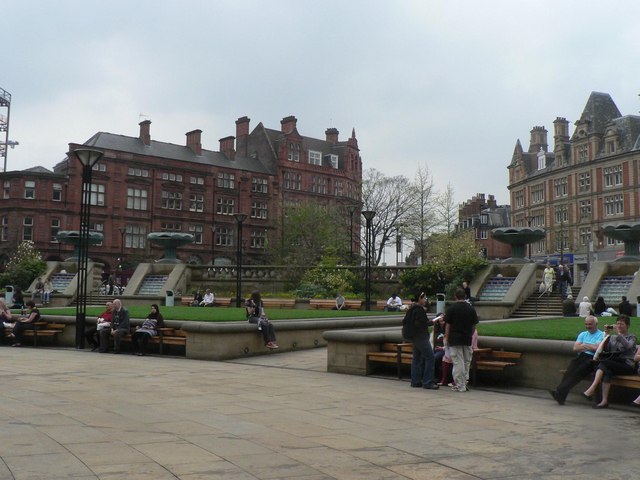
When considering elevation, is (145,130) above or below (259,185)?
above

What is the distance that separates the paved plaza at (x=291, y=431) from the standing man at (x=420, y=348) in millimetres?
377

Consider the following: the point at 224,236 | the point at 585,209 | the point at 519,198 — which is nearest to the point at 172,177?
the point at 224,236

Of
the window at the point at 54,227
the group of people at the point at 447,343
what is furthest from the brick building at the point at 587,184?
the group of people at the point at 447,343

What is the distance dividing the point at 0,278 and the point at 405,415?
3827cm

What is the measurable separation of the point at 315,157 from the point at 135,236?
26.1 metres

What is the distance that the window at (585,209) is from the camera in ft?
229

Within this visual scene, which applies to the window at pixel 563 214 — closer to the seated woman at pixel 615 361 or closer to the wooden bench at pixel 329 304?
the wooden bench at pixel 329 304

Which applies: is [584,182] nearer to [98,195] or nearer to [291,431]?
[98,195]

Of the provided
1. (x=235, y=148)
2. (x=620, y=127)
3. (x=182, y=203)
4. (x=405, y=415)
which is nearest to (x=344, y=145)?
(x=235, y=148)

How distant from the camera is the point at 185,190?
240 ft

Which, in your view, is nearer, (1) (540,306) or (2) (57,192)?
(1) (540,306)

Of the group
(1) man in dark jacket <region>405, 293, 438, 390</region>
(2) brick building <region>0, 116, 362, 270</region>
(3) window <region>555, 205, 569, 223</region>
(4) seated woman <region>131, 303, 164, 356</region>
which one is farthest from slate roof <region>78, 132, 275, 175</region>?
(1) man in dark jacket <region>405, 293, 438, 390</region>

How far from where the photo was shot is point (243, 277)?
40.0 meters

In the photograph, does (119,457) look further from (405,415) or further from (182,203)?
(182,203)
